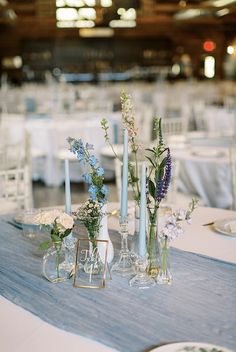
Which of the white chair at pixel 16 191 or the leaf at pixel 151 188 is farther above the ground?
the leaf at pixel 151 188

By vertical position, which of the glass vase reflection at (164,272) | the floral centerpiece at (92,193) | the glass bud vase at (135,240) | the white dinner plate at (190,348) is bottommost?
the white dinner plate at (190,348)

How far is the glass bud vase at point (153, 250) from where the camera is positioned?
1794mm

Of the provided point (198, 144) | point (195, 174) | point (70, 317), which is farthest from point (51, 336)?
point (198, 144)

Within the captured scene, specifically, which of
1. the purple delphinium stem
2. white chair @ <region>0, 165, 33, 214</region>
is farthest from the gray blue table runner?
white chair @ <region>0, 165, 33, 214</region>

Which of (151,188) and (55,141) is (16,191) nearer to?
(151,188)

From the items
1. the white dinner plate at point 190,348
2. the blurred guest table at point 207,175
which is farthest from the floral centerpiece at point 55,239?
the blurred guest table at point 207,175

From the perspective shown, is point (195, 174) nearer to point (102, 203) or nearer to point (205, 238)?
point (205, 238)

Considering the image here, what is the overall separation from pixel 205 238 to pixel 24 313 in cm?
91

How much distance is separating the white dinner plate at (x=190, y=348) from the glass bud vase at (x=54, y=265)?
0.54 m

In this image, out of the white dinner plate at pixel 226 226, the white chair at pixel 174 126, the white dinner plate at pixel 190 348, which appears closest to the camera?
the white dinner plate at pixel 190 348

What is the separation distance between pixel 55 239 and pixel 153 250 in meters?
0.32

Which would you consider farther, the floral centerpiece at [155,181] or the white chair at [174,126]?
the white chair at [174,126]

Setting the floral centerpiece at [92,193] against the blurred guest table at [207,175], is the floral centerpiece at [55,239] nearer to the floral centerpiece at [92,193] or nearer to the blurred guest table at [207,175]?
the floral centerpiece at [92,193]

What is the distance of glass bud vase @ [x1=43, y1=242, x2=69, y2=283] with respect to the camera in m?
1.83
